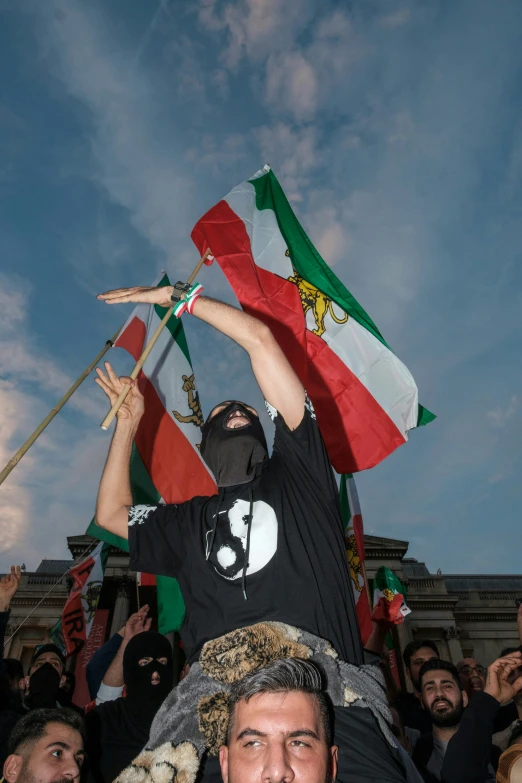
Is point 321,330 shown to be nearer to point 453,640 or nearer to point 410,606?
point 410,606

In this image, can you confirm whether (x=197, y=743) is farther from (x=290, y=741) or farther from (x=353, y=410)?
(x=353, y=410)

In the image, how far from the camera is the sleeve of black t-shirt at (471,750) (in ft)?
11.4

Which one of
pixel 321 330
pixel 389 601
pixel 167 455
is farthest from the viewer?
pixel 389 601

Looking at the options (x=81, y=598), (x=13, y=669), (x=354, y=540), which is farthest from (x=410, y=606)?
(x=13, y=669)

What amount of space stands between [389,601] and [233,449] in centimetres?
750

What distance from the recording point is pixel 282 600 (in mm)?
2188

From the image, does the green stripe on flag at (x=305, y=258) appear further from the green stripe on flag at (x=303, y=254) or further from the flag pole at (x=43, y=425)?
the flag pole at (x=43, y=425)

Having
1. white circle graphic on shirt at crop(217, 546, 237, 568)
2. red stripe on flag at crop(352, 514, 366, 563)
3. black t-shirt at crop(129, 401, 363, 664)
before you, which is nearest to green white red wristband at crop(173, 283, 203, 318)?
black t-shirt at crop(129, 401, 363, 664)

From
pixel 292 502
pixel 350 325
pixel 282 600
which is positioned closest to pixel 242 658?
pixel 282 600

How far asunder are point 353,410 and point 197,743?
3763 millimetres

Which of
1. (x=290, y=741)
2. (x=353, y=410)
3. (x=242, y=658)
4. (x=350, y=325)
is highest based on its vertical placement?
(x=350, y=325)

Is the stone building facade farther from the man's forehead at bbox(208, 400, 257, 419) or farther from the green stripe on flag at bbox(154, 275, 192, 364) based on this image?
the man's forehead at bbox(208, 400, 257, 419)

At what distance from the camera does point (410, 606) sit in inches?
1284

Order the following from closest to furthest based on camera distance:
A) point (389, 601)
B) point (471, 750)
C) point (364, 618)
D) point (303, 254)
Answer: point (471, 750) → point (303, 254) → point (364, 618) → point (389, 601)
